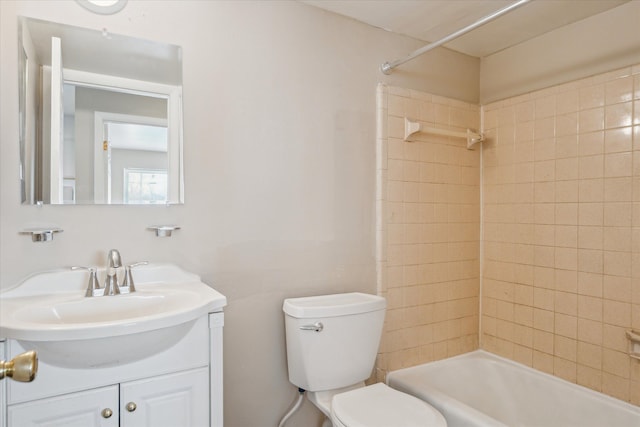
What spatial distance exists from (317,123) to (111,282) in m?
1.14

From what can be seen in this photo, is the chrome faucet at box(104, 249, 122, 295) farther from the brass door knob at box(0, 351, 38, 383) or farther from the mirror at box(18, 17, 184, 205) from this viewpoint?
the brass door knob at box(0, 351, 38, 383)

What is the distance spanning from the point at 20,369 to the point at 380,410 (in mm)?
1325

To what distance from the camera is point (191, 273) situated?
1.68 m

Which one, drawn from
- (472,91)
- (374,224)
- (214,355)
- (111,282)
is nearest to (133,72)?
(111,282)

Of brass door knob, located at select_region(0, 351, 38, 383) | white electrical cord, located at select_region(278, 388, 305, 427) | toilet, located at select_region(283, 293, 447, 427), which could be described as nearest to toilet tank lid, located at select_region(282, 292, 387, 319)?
toilet, located at select_region(283, 293, 447, 427)

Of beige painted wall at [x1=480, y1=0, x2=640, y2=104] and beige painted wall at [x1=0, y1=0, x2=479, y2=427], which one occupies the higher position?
beige painted wall at [x1=480, y1=0, x2=640, y2=104]

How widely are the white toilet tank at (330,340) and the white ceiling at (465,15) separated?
1394mm

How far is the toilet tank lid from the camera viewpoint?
175 cm

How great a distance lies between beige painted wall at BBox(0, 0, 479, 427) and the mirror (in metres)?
0.04

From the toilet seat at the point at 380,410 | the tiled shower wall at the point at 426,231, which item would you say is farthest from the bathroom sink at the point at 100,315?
the tiled shower wall at the point at 426,231

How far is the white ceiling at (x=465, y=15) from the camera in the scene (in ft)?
6.39

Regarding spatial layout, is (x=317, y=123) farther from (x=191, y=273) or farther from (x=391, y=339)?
(x=391, y=339)

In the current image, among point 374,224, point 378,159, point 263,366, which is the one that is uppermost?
point 378,159

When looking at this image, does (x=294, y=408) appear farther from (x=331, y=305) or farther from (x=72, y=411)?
(x=72, y=411)
